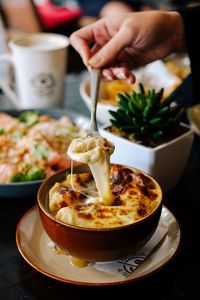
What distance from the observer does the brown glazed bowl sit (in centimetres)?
60

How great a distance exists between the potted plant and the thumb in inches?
6.5

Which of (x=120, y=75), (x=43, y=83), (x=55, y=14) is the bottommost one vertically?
(x=55, y=14)

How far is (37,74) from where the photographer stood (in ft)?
3.96

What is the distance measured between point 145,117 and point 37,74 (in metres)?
0.46

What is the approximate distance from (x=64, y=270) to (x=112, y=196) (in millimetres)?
126

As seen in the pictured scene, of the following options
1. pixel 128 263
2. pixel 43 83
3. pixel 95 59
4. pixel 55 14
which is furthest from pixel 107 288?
pixel 55 14

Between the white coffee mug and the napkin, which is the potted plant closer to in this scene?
the napkin

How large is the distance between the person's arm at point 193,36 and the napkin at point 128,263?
55cm

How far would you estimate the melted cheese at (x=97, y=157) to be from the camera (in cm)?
63

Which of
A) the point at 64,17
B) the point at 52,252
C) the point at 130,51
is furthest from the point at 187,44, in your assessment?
the point at 64,17

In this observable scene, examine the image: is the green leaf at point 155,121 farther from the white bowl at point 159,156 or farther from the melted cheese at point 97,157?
the melted cheese at point 97,157

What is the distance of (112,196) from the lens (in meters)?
0.66

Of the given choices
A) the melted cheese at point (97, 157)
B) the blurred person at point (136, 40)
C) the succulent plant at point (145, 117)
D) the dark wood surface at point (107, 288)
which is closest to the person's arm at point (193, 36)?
the blurred person at point (136, 40)

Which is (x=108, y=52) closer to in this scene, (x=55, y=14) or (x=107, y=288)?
(x=107, y=288)
